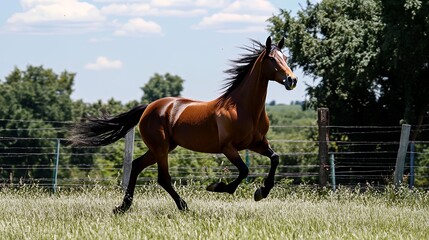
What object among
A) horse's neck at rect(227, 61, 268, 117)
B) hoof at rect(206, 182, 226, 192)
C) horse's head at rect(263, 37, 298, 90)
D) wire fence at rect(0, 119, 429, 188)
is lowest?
wire fence at rect(0, 119, 429, 188)

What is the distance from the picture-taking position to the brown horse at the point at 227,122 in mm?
12062

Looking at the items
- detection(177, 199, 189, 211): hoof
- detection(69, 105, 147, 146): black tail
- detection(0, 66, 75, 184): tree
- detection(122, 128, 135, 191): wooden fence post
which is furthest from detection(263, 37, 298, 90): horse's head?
detection(0, 66, 75, 184): tree

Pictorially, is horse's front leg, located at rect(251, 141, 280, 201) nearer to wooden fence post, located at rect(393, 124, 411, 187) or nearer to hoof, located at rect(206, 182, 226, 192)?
hoof, located at rect(206, 182, 226, 192)

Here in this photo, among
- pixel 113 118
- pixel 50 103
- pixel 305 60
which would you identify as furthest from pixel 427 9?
pixel 50 103

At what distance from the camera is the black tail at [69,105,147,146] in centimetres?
1419

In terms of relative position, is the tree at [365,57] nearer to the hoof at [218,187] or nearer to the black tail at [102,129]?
the black tail at [102,129]

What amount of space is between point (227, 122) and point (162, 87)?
167m

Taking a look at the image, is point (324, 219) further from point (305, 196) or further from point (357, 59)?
point (357, 59)

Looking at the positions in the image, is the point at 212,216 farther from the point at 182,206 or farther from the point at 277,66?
the point at 277,66

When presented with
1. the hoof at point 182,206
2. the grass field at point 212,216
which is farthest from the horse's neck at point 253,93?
the hoof at point 182,206

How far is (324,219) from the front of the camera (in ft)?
36.2

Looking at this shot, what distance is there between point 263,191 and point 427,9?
16553 millimetres

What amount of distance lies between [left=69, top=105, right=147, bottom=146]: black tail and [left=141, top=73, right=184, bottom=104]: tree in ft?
532

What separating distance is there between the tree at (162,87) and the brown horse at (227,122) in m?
163
